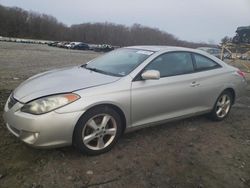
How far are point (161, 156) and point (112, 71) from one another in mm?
1426

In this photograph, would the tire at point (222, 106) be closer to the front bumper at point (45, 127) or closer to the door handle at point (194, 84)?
the door handle at point (194, 84)

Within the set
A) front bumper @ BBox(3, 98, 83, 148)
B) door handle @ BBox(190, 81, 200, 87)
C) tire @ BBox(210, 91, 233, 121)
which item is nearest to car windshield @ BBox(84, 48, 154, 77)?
door handle @ BBox(190, 81, 200, 87)

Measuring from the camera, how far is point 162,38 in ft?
358

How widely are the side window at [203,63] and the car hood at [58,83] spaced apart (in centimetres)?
178

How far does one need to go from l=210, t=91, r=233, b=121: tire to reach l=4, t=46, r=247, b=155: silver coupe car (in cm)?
2

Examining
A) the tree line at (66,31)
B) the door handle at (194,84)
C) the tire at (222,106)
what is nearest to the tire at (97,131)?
the door handle at (194,84)

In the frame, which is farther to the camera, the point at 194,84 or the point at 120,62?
the point at 194,84

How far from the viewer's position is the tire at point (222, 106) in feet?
18.6

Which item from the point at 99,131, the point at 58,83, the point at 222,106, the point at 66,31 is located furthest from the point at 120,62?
the point at 66,31

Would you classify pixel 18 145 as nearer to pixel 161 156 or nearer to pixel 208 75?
pixel 161 156

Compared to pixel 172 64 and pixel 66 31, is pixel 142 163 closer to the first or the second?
pixel 172 64

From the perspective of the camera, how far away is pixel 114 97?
13.0ft

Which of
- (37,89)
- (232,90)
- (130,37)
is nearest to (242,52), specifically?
(232,90)

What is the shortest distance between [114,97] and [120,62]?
3.33 ft
